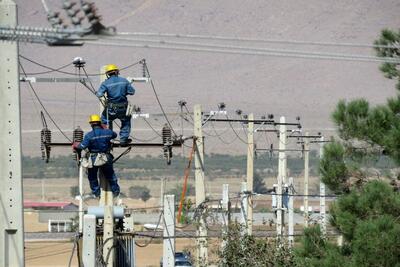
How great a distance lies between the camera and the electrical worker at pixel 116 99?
73.2 feet

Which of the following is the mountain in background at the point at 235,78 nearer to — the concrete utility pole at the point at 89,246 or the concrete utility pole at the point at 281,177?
the concrete utility pole at the point at 281,177

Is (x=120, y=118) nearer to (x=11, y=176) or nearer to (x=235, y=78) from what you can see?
(x=11, y=176)

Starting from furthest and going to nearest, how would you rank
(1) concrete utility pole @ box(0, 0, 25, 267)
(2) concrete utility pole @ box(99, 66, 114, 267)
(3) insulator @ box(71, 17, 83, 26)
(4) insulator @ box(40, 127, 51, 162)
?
1. (4) insulator @ box(40, 127, 51, 162)
2. (2) concrete utility pole @ box(99, 66, 114, 267)
3. (1) concrete utility pole @ box(0, 0, 25, 267)
4. (3) insulator @ box(71, 17, 83, 26)

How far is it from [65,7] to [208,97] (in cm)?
15023

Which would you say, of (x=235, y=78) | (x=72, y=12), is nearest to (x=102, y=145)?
(x=72, y=12)

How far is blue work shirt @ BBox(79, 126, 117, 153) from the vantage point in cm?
2127

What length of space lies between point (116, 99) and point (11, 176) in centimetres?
663

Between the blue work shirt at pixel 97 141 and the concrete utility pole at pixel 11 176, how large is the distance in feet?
17.8

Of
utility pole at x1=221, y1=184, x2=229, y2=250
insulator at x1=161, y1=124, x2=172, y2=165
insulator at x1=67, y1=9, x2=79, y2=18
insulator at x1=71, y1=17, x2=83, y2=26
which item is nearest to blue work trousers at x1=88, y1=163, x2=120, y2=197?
insulator at x1=161, y1=124, x2=172, y2=165

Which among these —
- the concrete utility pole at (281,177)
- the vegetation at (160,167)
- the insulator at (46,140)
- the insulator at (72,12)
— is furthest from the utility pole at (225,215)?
the vegetation at (160,167)

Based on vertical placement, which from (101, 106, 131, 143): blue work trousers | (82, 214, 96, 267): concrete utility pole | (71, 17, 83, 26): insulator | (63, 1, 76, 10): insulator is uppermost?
(63, 1, 76, 10): insulator

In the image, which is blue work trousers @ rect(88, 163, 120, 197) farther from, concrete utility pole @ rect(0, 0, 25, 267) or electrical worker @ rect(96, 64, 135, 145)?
concrete utility pole @ rect(0, 0, 25, 267)

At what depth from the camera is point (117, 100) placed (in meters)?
22.3

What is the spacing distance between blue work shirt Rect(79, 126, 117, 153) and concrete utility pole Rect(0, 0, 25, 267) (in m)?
5.43
